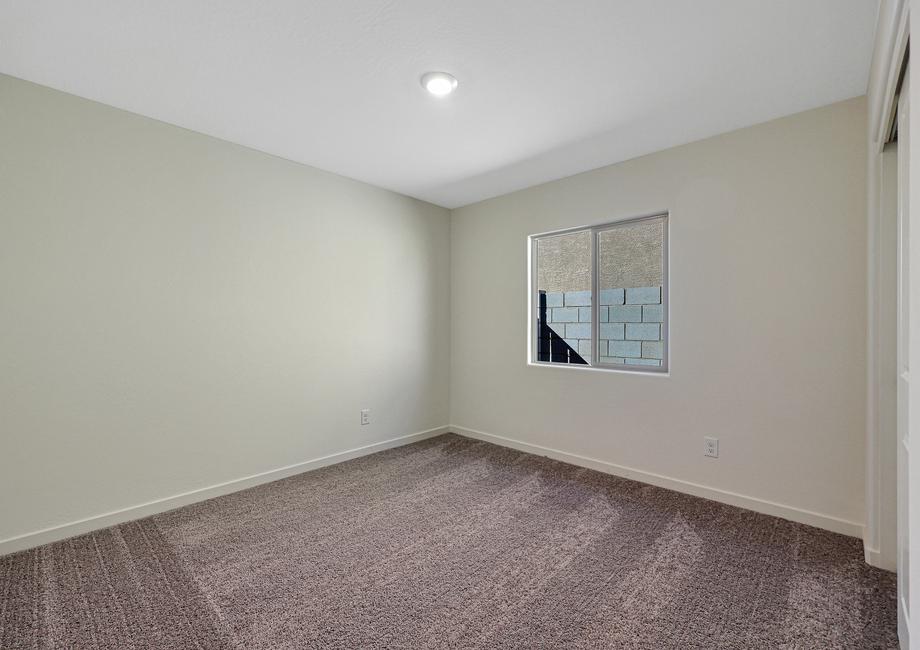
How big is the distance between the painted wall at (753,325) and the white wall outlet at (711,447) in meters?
0.03

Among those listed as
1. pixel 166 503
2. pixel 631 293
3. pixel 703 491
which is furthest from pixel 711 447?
pixel 166 503

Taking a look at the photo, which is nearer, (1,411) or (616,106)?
(1,411)

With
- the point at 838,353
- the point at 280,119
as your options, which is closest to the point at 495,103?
the point at 280,119

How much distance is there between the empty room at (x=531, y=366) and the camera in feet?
5.67

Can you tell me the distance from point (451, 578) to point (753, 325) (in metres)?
2.26

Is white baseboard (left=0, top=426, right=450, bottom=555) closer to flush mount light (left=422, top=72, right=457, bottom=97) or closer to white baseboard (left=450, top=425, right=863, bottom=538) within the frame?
white baseboard (left=450, top=425, right=863, bottom=538)

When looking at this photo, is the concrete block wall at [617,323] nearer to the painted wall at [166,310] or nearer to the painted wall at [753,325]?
the painted wall at [753,325]

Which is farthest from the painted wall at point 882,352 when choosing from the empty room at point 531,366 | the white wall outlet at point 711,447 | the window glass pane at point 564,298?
the window glass pane at point 564,298

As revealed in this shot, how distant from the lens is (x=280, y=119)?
262cm

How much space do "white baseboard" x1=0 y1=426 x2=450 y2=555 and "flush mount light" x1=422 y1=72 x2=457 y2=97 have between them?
9.07ft

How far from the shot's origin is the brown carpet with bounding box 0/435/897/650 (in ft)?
5.25

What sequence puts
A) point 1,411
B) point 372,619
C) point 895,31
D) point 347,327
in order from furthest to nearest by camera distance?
point 347,327
point 1,411
point 372,619
point 895,31

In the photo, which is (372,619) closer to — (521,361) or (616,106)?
(521,361)

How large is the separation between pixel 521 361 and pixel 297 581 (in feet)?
8.17
